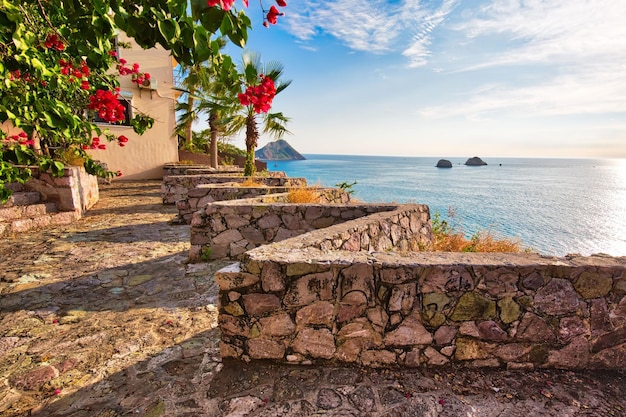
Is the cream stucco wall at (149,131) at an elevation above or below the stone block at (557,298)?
above

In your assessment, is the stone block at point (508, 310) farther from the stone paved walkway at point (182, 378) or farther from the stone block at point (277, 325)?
the stone block at point (277, 325)

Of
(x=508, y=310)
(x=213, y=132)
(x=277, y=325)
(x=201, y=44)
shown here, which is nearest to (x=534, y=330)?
(x=508, y=310)

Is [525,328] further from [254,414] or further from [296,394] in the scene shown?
[254,414]

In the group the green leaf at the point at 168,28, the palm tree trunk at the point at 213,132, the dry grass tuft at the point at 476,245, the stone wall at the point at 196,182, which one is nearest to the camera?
the green leaf at the point at 168,28

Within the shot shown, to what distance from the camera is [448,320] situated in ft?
8.48

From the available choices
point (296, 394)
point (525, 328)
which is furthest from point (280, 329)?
point (525, 328)

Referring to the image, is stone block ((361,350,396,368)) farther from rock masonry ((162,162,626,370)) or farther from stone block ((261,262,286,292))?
stone block ((261,262,286,292))

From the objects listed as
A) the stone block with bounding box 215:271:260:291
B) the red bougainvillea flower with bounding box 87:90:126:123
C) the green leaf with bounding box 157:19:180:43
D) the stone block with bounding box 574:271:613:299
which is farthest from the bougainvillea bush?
the stone block with bounding box 574:271:613:299

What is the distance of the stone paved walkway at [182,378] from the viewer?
2.25 meters

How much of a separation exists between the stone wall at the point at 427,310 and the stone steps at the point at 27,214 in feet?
22.3

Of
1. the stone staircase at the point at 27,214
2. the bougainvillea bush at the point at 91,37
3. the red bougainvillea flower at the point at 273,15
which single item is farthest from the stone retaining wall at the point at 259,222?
the stone staircase at the point at 27,214

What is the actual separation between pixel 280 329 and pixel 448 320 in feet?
4.72

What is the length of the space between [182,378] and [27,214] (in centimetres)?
703

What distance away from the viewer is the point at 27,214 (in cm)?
688
